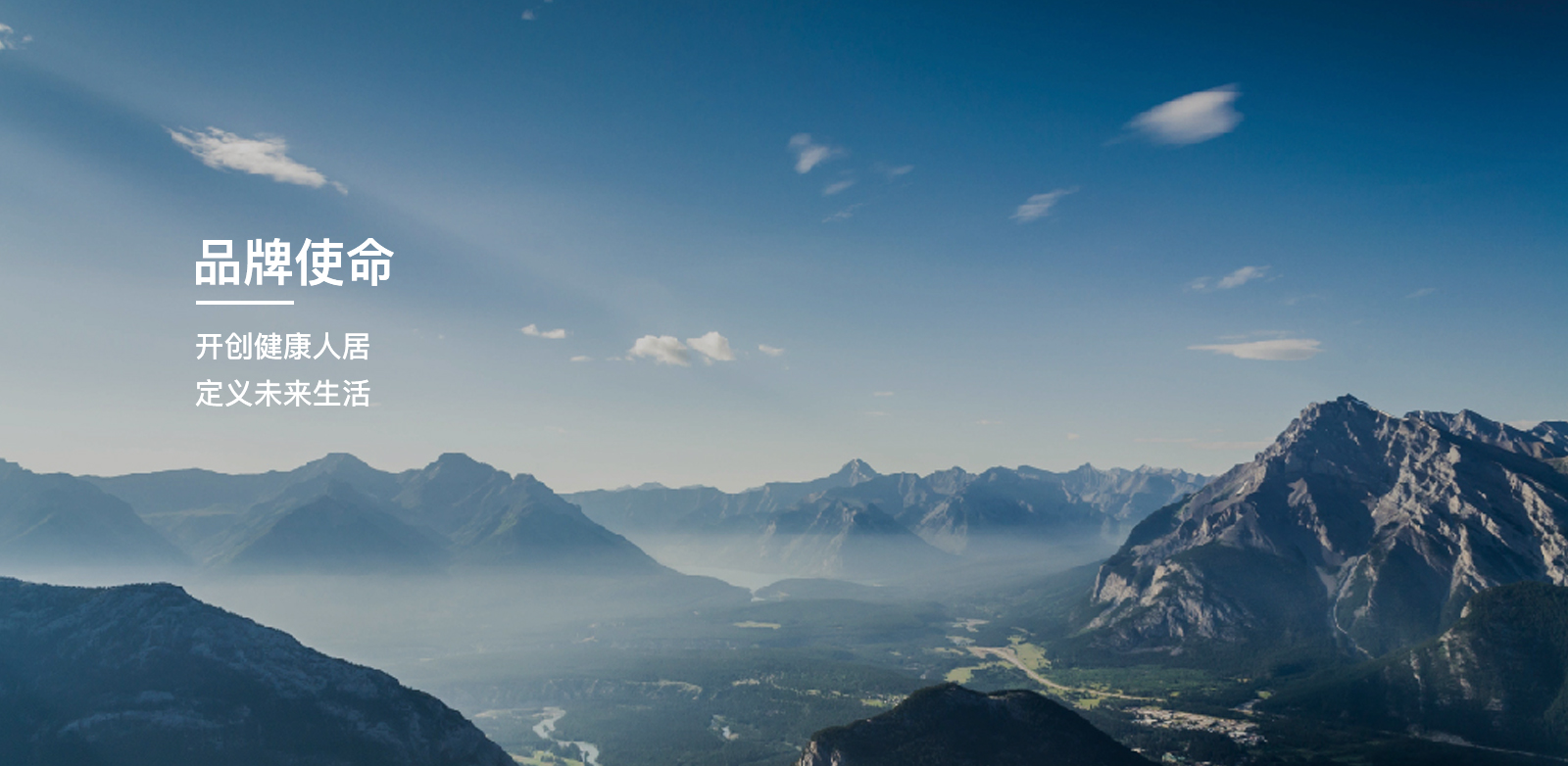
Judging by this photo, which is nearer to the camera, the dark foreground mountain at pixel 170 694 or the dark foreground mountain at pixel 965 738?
the dark foreground mountain at pixel 170 694

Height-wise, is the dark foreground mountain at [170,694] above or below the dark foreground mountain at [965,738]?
above

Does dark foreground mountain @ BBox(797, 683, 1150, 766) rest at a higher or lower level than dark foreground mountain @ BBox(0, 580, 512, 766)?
lower

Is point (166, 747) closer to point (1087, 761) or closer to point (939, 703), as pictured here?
point (939, 703)

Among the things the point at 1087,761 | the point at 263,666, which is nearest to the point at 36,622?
the point at 263,666

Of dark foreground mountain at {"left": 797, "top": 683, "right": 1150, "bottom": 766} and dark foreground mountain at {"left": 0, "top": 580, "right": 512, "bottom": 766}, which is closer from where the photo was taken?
dark foreground mountain at {"left": 0, "top": 580, "right": 512, "bottom": 766}
